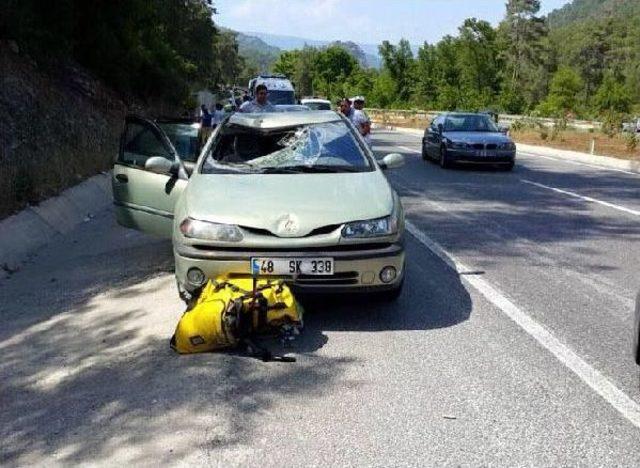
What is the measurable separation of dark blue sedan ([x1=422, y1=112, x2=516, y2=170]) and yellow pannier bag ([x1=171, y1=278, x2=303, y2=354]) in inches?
516

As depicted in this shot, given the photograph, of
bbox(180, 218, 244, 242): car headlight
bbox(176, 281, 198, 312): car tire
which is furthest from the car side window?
bbox(180, 218, 244, 242): car headlight

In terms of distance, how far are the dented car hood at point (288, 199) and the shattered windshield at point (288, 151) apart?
0.20m

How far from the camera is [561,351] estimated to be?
4988 mm

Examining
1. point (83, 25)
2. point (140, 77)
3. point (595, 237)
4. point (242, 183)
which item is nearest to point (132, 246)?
point (242, 183)

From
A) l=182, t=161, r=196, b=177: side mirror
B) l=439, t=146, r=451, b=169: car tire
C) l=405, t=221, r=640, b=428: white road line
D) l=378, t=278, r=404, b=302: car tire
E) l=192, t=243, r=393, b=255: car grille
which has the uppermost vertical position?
l=182, t=161, r=196, b=177: side mirror

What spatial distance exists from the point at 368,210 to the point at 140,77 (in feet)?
82.9

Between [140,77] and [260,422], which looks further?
[140,77]

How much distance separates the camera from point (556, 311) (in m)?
5.94

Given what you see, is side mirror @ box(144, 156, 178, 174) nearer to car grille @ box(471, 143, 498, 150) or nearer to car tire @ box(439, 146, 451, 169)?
car grille @ box(471, 143, 498, 150)

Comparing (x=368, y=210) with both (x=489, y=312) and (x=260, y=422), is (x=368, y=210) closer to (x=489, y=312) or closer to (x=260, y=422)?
(x=489, y=312)

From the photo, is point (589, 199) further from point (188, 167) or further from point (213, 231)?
point (213, 231)

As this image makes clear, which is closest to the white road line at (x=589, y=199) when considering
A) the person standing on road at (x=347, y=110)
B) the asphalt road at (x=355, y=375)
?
the asphalt road at (x=355, y=375)

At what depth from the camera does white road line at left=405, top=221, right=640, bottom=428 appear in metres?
4.14

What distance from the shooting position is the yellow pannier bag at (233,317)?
485 cm
